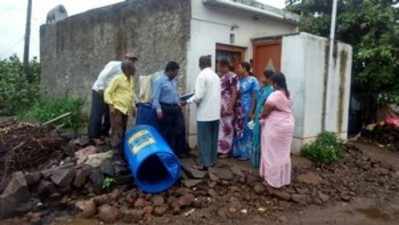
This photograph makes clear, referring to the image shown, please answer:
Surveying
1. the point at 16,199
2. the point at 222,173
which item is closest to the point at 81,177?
the point at 16,199

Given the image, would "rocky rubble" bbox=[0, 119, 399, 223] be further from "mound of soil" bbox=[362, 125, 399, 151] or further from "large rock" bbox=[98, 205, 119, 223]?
"mound of soil" bbox=[362, 125, 399, 151]

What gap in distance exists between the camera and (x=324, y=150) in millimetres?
7188

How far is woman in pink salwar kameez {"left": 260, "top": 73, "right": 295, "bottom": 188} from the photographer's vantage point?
5617 millimetres

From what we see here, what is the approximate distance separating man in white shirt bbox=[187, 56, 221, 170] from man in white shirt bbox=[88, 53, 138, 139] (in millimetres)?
1397

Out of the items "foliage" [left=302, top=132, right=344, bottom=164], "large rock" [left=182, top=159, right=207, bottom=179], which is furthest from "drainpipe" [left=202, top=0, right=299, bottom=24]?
"large rock" [left=182, top=159, right=207, bottom=179]

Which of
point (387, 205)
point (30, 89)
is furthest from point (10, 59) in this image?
point (387, 205)

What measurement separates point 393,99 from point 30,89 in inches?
441

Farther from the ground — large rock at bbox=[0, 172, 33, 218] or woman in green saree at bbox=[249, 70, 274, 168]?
woman in green saree at bbox=[249, 70, 274, 168]

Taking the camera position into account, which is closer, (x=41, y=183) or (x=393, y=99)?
(x=41, y=183)

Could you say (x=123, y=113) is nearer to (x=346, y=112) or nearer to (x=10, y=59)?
(x=346, y=112)

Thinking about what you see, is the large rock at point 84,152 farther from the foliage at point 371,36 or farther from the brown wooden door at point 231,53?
the foliage at point 371,36

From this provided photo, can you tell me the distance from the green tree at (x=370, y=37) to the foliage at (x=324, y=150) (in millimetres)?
2495

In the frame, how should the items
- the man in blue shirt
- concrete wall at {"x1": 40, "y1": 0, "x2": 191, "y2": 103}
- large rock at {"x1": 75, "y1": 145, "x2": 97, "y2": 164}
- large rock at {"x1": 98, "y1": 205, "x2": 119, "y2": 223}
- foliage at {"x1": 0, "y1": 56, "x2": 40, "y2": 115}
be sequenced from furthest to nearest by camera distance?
foliage at {"x1": 0, "y1": 56, "x2": 40, "y2": 115}, concrete wall at {"x1": 40, "y1": 0, "x2": 191, "y2": 103}, large rock at {"x1": 75, "y1": 145, "x2": 97, "y2": 164}, the man in blue shirt, large rock at {"x1": 98, "y1": 205, "x2": 119, "y2": 223}

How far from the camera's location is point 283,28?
29.4 ft
